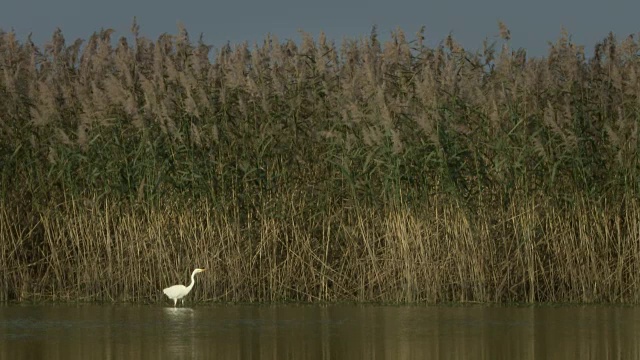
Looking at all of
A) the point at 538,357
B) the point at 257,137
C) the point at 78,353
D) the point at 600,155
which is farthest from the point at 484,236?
the point at 78,353

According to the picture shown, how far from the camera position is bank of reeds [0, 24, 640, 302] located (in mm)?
13492

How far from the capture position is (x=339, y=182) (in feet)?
46.6

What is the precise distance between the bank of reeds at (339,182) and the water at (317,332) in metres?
0.56

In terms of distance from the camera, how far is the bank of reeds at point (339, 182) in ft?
44.3

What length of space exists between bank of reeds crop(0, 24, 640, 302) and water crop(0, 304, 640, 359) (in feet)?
1.85

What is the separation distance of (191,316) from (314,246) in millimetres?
2020

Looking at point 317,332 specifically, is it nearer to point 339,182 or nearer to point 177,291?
point 177,291

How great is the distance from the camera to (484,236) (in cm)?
1341

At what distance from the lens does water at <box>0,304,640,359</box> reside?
976 centimetres

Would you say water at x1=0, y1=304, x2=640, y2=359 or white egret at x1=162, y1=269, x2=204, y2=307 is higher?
white egret at x1=162, y1=269, x2=204, y2=307

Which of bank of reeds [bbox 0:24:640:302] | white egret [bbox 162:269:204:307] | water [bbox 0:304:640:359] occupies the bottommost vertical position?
water [bbox 0:304:640:359]

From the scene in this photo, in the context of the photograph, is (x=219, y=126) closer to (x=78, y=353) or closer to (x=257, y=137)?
(x=257, y=137)

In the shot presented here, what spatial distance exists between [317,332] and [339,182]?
3.44 meters

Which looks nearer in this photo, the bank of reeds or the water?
the water
